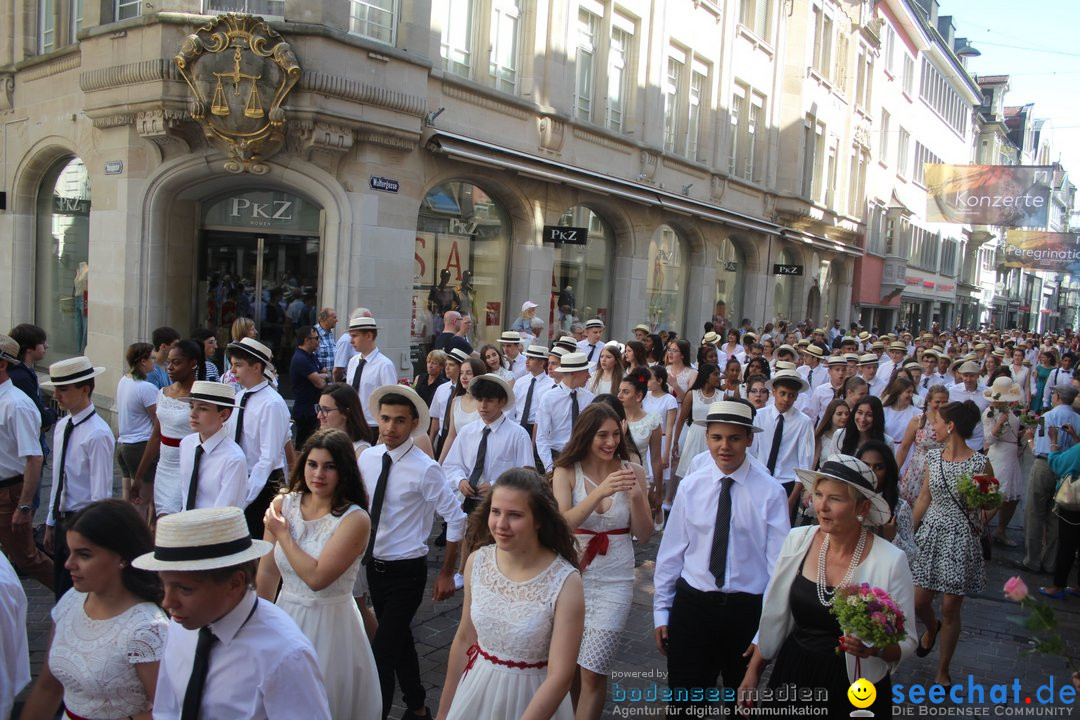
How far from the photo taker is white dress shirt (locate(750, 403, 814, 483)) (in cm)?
733

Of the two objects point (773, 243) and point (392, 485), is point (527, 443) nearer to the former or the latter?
point (392, 485)

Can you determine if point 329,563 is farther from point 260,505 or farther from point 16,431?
point 16,431

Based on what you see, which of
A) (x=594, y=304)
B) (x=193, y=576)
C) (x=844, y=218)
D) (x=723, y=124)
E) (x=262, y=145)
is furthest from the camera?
(x=844, y=218)

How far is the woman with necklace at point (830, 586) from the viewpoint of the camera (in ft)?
12.1

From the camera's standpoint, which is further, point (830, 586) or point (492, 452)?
point (492, 452)

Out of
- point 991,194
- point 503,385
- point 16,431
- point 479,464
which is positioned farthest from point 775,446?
point 991,194

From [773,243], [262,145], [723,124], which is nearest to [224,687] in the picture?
[262,145]

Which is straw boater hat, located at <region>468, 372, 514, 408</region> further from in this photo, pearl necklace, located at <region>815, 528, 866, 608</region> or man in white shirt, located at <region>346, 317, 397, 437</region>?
pearl necklace, located at <region>815, 528, 866, 608</region>

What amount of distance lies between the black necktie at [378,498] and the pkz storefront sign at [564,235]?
12.4 m

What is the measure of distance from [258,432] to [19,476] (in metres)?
1.57

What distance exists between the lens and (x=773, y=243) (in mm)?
29531

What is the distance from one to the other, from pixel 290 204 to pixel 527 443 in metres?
9.09

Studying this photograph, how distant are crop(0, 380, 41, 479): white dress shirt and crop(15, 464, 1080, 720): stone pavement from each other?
3.62 feet

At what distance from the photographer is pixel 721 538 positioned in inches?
174
